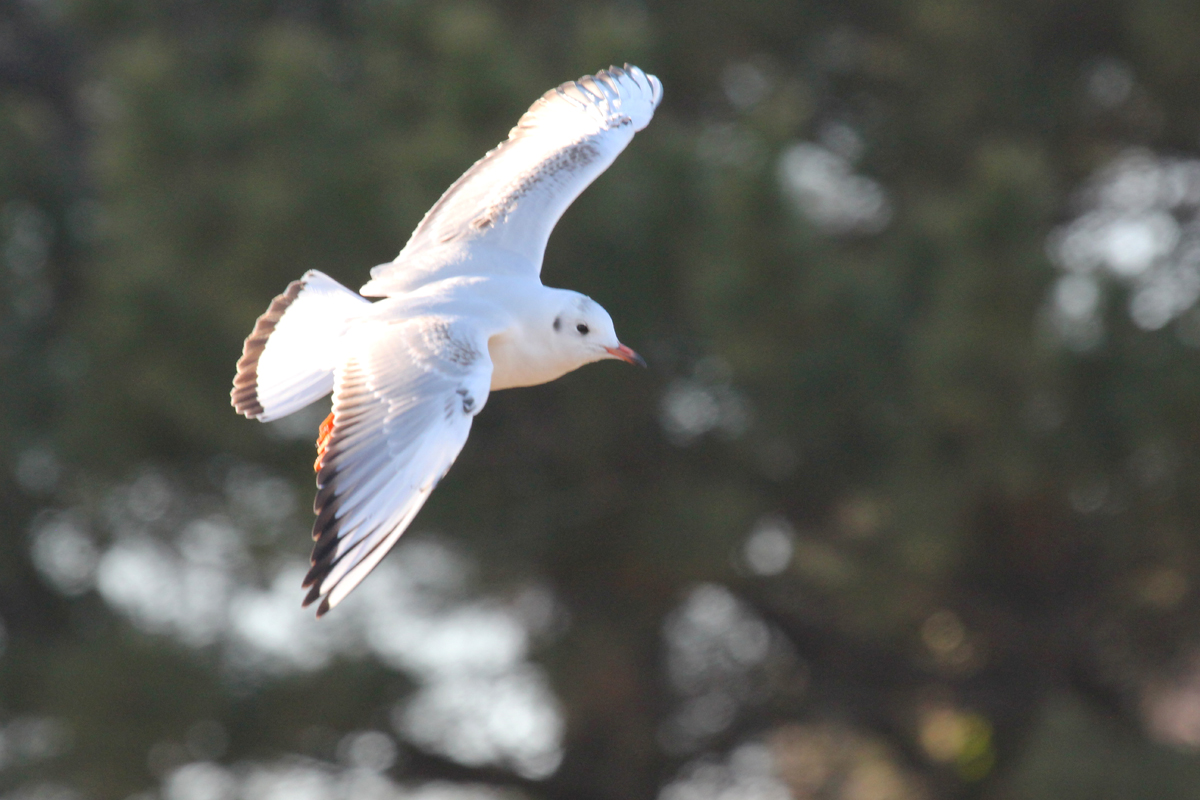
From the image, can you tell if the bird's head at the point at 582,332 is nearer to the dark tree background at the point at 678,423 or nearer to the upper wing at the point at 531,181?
the upper wing at the point at 531,181

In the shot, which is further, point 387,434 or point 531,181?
point 531,181

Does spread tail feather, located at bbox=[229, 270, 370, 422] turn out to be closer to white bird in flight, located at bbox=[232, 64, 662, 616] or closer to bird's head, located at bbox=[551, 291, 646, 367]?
white bird in flight, located at bbox=[232, 64, 662, 616]

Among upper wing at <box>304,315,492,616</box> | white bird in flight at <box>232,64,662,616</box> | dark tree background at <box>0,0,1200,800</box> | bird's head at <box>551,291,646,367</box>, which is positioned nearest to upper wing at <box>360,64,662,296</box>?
white bird in flight at <box>232,64,662,616</box>

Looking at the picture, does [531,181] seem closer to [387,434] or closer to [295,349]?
[295,349]

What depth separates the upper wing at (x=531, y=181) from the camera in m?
3.18

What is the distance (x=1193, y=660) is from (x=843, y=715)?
122 centimetres

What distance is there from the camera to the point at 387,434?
244 centimetres

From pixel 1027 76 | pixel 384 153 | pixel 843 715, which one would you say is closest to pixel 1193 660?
pixel 843 715

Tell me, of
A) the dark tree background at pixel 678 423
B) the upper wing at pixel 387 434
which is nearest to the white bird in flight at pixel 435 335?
the upper wing at pixel 387 434

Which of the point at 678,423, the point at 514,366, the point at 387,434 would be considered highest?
the point at 678,423

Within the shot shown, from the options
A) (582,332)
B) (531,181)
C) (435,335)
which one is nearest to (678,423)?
(531,181)

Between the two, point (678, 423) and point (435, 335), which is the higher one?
point (678, 423)

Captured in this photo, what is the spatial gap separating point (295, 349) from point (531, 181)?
62 cm

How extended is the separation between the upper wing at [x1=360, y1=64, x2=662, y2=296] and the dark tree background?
3.32 ft
